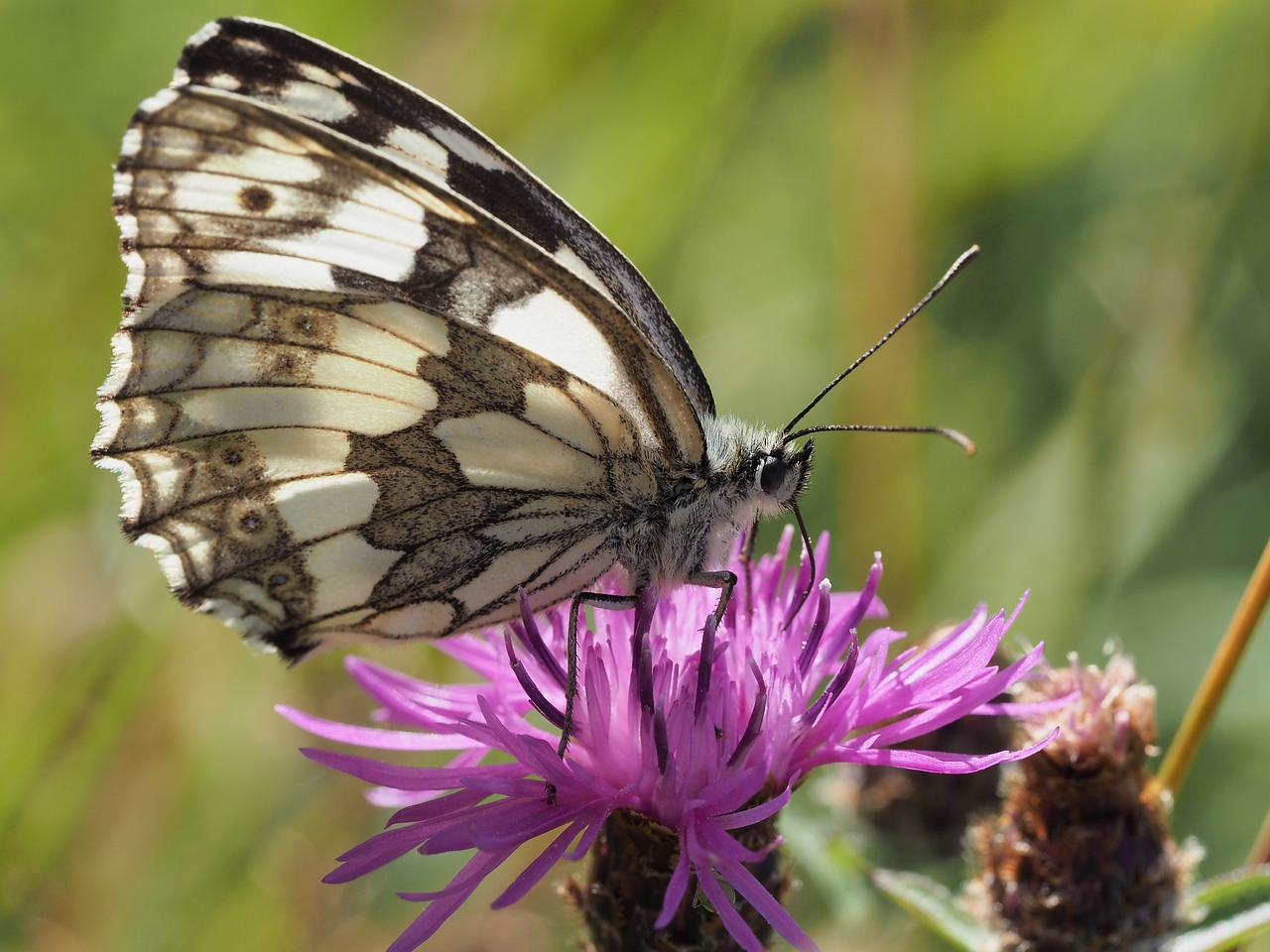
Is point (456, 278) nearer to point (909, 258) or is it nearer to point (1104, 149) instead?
point (909, 258)

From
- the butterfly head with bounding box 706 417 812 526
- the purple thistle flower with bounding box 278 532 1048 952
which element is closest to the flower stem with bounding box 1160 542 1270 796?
the purple thistle flower with bounding box 278 532 1048 952

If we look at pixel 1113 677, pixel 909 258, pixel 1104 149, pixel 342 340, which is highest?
pixel 1104 149

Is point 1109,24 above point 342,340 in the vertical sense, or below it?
above

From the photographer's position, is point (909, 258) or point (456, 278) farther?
point (909, 258)

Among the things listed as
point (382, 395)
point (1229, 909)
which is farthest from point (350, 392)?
point (1229, 909)

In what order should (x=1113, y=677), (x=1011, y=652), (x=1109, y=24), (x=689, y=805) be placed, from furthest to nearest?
(x=1109, y=24) → (x=1011, y=652) → (x=1113, y=677) → (x=689, y=805)

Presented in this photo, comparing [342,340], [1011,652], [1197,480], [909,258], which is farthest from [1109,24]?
[342,340]

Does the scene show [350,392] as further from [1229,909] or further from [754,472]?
[1229,909]
